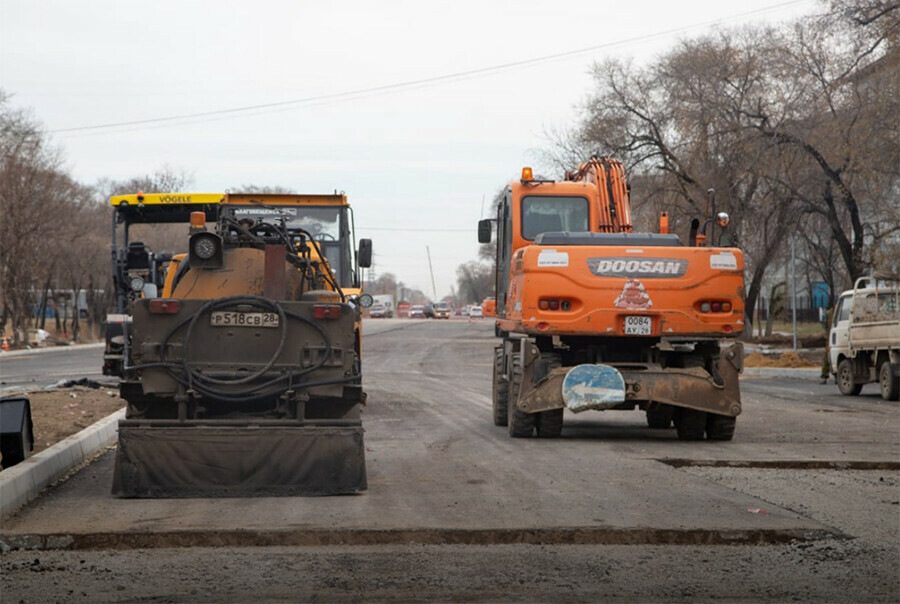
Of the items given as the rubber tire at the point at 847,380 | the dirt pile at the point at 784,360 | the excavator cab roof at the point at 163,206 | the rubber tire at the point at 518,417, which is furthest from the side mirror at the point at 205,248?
the dirt pile at the point at 784,360

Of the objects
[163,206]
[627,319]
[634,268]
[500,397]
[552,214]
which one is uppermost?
[163,206]

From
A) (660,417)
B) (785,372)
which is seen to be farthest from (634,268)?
(785,372)

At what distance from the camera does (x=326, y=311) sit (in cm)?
1017

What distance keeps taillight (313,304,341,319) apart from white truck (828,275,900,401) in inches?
599

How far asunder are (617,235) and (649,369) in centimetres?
170

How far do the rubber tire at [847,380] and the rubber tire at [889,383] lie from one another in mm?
1164

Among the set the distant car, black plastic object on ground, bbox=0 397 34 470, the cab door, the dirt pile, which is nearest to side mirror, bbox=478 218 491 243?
black plastic object on ground, bbox=0 397 34 470

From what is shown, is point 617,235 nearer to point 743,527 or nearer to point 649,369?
point 649,369

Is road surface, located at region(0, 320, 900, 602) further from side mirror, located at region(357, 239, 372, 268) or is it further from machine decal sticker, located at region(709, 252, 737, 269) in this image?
side mirror, located at region(357, 239, 372, 268)

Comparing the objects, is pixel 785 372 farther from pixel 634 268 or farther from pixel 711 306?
pixel 634 268

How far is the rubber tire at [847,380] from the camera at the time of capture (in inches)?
955

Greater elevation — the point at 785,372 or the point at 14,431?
the point at 14,431

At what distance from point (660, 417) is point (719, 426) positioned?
216cm

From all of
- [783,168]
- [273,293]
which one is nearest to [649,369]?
[273,293]
